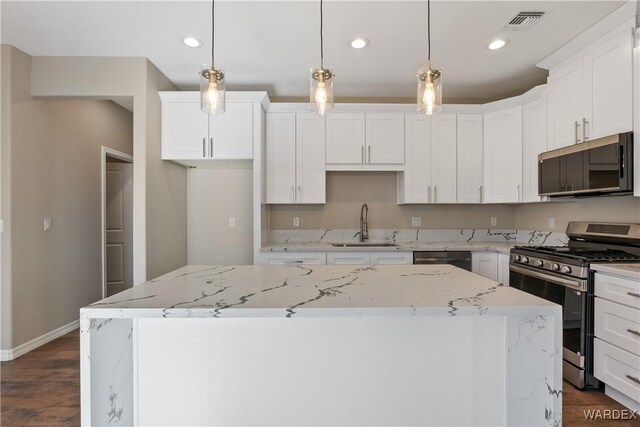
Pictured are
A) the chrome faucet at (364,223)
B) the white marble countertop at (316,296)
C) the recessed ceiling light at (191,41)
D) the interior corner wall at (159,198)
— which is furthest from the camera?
the chrome faucet at (364,223)

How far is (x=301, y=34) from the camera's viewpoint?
2.73 metres

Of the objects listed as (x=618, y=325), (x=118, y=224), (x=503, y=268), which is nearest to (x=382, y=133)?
(x=503, y=268)

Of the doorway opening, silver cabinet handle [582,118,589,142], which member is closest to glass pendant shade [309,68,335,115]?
silver cabinet handle [582,118,589,142]

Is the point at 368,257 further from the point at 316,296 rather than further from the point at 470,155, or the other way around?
the point at 316,296

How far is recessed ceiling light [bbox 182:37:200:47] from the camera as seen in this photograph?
2787mm

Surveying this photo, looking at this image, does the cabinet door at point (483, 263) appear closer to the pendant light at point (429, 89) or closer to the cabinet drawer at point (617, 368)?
the cabinet drawer at point (617, 368)

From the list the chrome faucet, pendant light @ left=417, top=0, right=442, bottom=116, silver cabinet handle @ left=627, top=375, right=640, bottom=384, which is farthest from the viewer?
the chrome faucet

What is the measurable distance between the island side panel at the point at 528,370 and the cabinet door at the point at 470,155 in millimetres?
2729

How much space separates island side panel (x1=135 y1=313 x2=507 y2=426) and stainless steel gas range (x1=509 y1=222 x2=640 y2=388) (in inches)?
57.7

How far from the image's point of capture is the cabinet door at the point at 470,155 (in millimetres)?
3762

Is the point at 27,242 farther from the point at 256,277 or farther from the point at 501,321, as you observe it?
the point at 501,321

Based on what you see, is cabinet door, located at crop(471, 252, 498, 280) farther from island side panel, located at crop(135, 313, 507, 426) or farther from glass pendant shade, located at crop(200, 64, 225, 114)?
glass pendant shade, located at crop(200, 64, 225, 114)

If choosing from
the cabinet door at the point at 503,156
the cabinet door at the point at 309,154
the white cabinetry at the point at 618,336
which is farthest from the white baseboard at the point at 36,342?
the cabinet door at the point at 503,156

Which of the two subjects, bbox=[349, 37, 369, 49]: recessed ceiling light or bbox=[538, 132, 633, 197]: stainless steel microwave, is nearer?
bbox=[538, 132, 633, 197]: stainless steel microwave
